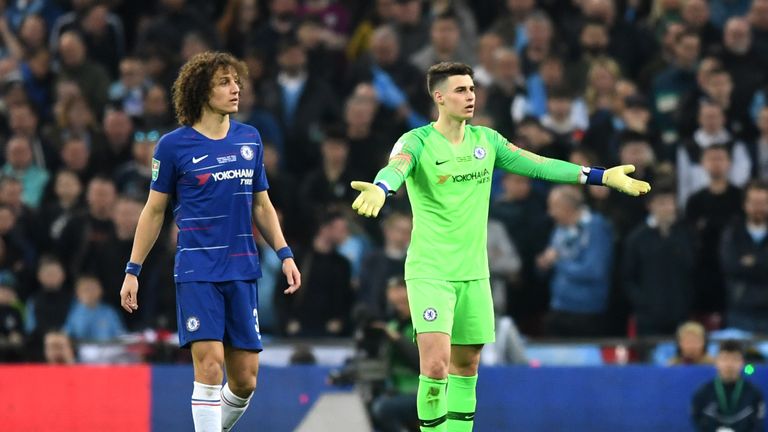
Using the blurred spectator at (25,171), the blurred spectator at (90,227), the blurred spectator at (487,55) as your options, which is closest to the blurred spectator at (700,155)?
the blurred spectator at (487,55)

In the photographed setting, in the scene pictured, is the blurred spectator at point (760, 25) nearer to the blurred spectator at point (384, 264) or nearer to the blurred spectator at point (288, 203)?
the blurred spectator at point (384, 264)

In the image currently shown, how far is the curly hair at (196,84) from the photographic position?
1009cm

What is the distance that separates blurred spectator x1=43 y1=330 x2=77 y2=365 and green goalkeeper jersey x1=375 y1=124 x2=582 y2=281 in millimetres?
6096

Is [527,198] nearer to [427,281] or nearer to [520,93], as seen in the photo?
[520,93]

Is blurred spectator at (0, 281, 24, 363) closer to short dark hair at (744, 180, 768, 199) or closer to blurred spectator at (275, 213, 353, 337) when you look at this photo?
blurred spectator at (275, 213, 353, 337)

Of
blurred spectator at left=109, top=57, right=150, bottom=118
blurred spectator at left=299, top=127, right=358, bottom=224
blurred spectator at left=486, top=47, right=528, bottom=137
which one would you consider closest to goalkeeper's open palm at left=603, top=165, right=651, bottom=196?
blurred spectator at left=299, top=127, right=358, bottom=224

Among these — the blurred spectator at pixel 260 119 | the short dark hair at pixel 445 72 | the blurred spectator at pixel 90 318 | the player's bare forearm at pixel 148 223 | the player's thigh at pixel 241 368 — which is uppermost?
the short dark hair at pixel 445 72

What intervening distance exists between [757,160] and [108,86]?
7.70 metres

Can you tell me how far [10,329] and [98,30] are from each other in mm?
4671

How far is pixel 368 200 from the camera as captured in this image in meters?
9.40

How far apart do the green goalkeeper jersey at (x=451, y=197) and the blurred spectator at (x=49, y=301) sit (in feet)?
22.5

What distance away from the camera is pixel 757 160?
16453 mm

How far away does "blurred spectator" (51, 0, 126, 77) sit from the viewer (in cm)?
1969

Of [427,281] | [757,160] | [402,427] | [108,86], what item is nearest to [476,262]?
[427,281]
